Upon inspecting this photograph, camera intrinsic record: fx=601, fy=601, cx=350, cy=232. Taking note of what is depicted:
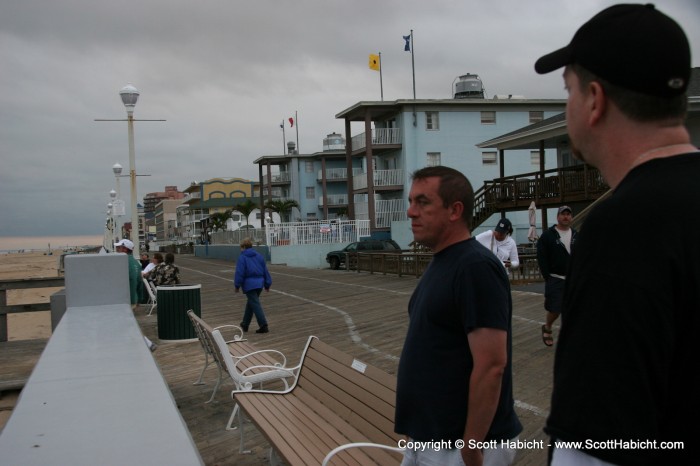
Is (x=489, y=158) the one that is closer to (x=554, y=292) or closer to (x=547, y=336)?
(x=547, y=336)

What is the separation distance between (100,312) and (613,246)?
23.9ft

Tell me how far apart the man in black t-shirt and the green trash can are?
8717 mm

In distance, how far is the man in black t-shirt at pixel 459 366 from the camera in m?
2.42

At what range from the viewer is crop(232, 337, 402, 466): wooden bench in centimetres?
361

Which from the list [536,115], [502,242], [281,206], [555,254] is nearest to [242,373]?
[555,254]

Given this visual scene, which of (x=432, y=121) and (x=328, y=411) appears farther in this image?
(x=432, y=121)

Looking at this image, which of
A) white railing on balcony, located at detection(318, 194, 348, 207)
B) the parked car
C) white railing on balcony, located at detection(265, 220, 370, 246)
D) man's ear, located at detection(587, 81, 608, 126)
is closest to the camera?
man's ear, located at detection(587, 81, 608, 126)

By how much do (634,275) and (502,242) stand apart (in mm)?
8906

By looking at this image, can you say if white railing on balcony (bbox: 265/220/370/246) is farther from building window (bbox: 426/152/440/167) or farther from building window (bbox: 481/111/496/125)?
building window (bbox: 481/111/496/125)

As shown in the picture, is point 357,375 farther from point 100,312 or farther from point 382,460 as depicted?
point 100,312

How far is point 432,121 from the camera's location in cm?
3984

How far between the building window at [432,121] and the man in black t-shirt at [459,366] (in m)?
38.1

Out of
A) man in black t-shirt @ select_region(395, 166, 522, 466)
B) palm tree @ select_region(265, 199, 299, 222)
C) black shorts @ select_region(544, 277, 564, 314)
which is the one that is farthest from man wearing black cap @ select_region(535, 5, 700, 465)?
palm tree @ select_region(265, 199, 299, 222)

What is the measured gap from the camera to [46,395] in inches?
131
